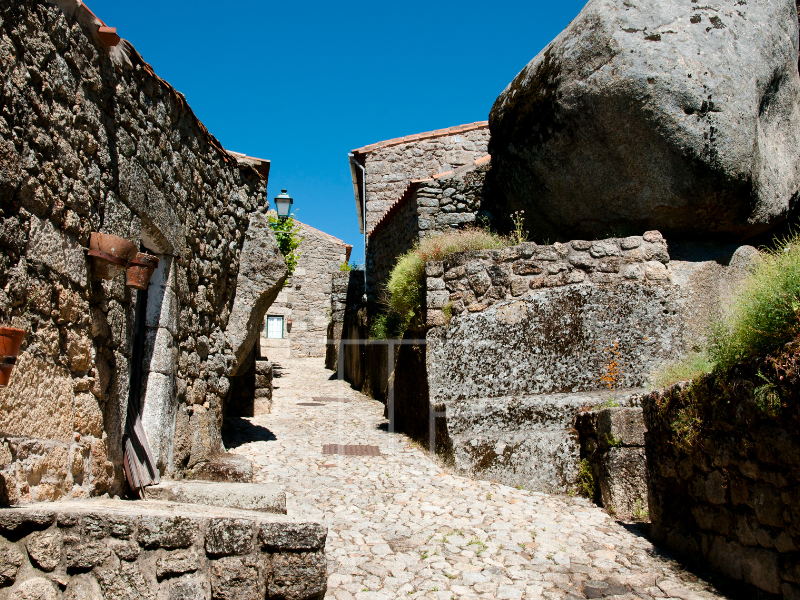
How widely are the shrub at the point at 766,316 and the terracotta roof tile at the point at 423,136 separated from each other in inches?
380

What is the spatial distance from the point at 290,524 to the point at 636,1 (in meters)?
6.48

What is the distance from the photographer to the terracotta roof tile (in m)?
12.3

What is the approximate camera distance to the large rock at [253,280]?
5.77 metres

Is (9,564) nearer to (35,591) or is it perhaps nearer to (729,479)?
(35,591)

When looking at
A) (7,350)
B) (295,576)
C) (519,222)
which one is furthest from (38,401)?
(519,222)

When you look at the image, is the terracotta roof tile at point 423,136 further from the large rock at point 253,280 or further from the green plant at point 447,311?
the green plant at point 447,311

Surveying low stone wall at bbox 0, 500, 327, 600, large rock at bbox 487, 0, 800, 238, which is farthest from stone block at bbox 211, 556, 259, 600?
large rock at bbox 487, 0, 800, 238

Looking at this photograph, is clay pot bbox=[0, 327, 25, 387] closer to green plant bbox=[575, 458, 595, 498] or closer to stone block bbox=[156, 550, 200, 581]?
stone block bbox=[156, 550, 200, 581]

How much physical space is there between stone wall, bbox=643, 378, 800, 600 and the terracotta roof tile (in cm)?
942

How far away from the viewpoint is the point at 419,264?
649 cm

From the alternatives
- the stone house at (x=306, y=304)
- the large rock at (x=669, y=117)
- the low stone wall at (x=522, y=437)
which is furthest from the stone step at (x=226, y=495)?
the stone house at (x=306, y=304)

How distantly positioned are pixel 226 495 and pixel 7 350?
5.69 feet

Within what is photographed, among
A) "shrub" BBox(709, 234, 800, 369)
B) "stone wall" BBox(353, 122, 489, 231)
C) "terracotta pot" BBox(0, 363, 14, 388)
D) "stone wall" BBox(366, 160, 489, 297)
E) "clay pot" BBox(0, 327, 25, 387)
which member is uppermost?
"stone wall" BBox(353, 122, 489, 231)

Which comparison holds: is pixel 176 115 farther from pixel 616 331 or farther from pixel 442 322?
pixel 616 331
